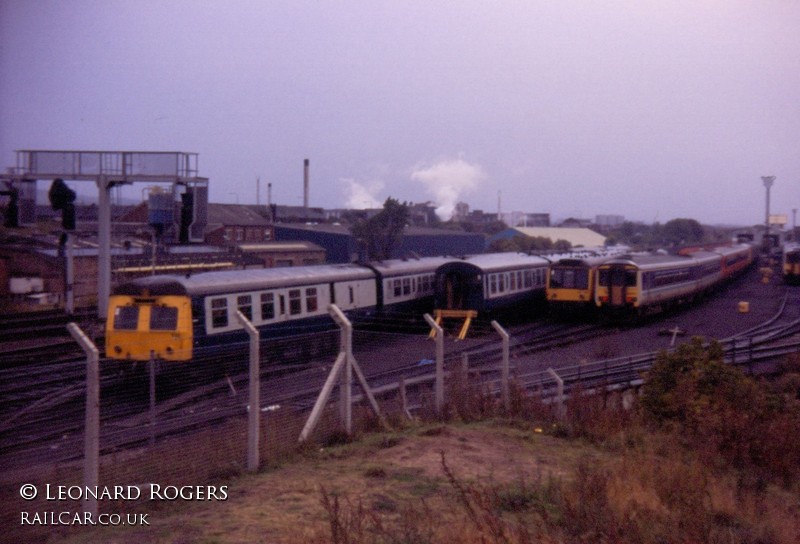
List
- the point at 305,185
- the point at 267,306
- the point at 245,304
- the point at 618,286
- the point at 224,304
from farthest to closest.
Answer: the point at 305,185 → the point at 618,286 → the point at 267,306 → the point at 245,304 → the point at 224,304

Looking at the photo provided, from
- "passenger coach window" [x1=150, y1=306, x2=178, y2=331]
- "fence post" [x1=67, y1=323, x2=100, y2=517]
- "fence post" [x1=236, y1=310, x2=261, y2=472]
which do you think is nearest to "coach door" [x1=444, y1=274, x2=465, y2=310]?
"passenger coach window" [x1=150, y1=306, x2=178, y2=331]

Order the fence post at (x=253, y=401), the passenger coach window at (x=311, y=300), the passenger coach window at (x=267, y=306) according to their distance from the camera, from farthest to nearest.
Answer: the passenger coach window at (x=311, y=300)
the passenger coach window at (x=267, y=306)
the fence post at (x=253, y=401)

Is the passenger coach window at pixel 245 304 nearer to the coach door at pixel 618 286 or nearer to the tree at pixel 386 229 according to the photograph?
the coach door at pixel 618 286

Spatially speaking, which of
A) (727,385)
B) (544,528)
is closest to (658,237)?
(727,385)

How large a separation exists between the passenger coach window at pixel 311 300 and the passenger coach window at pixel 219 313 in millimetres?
3128

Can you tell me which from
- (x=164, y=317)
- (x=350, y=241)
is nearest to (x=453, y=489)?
(x=164, y=317)

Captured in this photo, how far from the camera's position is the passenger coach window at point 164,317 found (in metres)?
15.8

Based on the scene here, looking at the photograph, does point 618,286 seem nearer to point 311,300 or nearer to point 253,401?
point 311,300

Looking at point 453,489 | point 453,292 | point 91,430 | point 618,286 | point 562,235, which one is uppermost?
point 562,235

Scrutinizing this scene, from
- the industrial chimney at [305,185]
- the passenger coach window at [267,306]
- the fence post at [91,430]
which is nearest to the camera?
the fence post at [91,430]

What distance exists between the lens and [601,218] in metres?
137

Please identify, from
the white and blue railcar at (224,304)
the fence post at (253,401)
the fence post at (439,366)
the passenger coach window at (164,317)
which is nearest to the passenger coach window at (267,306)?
the white and blue railcar at (224,304)

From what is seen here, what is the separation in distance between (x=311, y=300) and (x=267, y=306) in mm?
1818

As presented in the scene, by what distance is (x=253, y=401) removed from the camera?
23.9 feet
